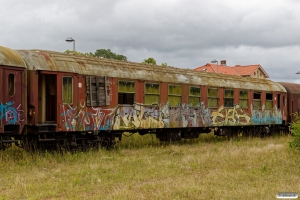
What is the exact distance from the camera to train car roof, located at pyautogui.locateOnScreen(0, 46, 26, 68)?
11.0 meters

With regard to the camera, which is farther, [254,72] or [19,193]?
[254,72]

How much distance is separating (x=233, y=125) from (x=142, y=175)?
10735mm

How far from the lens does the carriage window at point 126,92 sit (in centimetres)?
1429

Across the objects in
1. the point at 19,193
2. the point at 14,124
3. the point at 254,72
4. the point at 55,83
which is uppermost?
the point at 254,72

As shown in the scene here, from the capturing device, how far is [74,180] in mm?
8703

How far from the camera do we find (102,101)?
13578 millimetres

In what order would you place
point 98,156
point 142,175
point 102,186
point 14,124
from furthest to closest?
point 98,156 < point 14,124 < point 142,175 < point 102,186

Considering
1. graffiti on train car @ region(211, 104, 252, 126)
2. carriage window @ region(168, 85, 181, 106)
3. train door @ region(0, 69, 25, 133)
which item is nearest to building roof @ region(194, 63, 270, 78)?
graffiti on train car @ region(211, 104, 252, 126)

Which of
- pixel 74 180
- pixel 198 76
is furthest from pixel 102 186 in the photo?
pixel 198 76

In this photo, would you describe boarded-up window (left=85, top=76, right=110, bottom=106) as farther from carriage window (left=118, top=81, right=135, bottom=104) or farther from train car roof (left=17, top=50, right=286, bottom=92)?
carriage window (left=118, top=81, right=135, bottom=104)

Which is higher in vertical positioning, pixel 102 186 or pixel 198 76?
pixel 198 76

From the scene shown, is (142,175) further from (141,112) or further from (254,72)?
(254,72)

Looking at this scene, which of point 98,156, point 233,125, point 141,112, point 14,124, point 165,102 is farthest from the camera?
point 233,125

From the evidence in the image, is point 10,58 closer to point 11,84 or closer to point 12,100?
point 11,84
